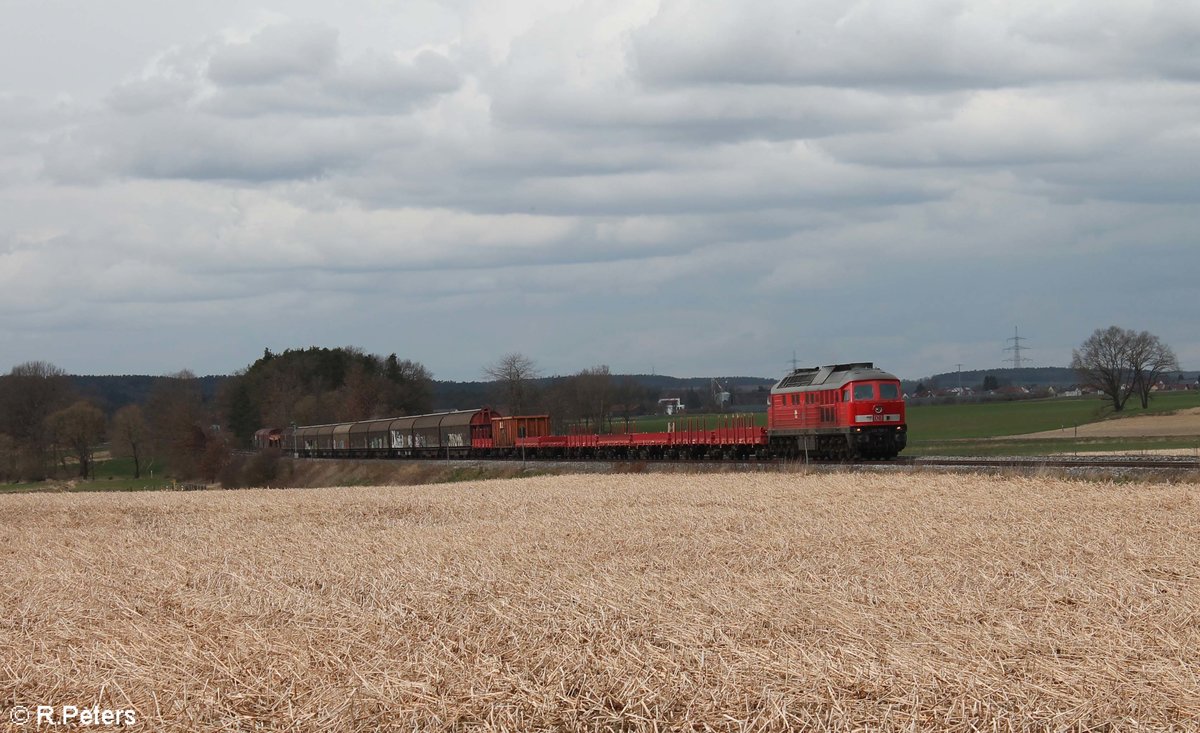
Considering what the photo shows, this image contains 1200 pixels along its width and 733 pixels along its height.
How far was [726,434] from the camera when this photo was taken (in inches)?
2303

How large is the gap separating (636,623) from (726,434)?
46.6 metres

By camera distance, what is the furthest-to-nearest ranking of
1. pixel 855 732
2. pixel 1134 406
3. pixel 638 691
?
pixel 1134 406 → pixel 638 691 → pixel 855 732

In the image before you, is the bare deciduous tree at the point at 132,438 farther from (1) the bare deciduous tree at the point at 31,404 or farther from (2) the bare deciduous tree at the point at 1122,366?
(2) the bare deciduous tree at the point at 1122,366

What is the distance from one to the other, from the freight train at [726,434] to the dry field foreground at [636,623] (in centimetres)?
2162

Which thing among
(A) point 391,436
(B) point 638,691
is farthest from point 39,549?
(A) point 391,436

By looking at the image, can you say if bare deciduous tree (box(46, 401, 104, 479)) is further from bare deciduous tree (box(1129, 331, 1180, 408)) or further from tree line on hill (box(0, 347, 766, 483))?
bare deciduous tree (box(1129, 331, 1180, 408))

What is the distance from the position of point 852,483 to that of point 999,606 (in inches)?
878

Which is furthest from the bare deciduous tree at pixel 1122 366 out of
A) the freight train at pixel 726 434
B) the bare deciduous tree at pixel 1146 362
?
the freight train at pixel 726 434

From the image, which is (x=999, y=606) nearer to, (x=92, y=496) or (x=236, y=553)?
(x=236, y=553)

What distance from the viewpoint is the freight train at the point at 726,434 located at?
47.1 metres

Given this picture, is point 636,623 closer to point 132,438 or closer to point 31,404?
point 132,438

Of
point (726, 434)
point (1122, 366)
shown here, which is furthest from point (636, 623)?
point (1122, 366)

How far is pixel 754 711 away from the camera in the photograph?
8945mm

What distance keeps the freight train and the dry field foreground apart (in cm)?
2162
